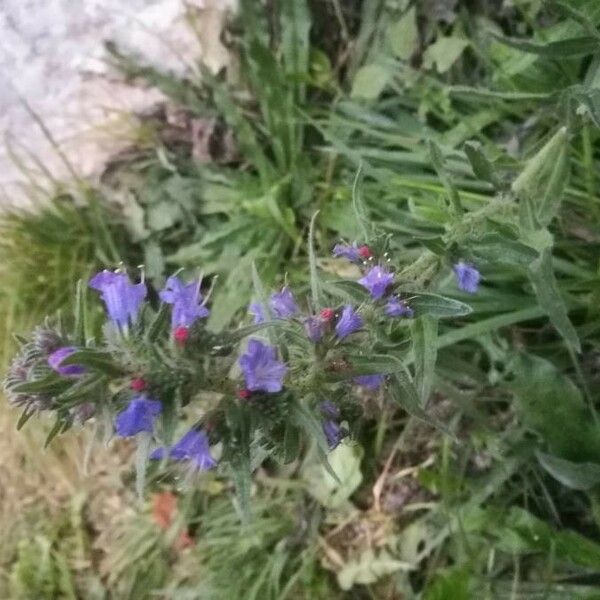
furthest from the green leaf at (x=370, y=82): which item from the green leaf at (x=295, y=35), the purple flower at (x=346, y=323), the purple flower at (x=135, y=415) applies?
the purple flower at (x=135, y=415)

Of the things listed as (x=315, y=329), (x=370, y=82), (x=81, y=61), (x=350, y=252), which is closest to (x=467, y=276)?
(x=350, y=252)

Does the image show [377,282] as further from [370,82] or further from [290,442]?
[370,82]

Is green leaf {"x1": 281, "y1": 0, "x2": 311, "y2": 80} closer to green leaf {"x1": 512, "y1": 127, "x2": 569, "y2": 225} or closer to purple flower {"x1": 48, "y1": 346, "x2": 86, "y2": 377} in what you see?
green leaf {"x1": 512, "y1": 127, "x2": 569, "y2": 225}

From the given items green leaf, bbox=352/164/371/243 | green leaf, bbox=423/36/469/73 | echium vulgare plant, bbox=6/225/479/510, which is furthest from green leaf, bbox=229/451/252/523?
green leaf, bbox=423/36/469/73

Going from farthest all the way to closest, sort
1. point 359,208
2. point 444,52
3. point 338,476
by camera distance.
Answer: point 338,476
point 444,52
point 359,208

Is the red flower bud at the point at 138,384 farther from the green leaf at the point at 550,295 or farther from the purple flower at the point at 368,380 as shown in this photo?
the green leaf at the point at 550,295

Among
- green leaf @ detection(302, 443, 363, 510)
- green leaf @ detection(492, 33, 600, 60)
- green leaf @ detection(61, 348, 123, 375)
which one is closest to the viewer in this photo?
green leaf @ detection(61, 348, 123, 375)
